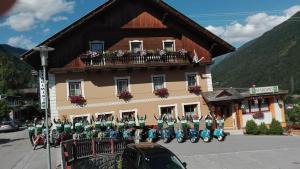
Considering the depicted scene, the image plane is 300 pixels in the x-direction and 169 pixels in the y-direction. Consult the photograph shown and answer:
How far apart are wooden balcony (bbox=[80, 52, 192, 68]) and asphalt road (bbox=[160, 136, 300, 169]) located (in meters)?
5.37

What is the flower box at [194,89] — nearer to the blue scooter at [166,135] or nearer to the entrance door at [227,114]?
the entrance door at [227,114]

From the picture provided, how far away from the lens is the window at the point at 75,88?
80.3 ft

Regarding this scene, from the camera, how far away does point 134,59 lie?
992 inches

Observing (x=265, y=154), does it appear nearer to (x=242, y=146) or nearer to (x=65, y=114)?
(x=242, y=146)

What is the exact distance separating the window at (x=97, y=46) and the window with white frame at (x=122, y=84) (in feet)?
7.03

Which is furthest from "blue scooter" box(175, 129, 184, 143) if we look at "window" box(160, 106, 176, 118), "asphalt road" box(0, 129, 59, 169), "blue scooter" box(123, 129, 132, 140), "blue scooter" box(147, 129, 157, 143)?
"asphalt road" box(0, 129, 59, 169)

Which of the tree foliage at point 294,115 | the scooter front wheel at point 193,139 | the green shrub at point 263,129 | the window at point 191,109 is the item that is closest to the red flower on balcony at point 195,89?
the window at point 191,109

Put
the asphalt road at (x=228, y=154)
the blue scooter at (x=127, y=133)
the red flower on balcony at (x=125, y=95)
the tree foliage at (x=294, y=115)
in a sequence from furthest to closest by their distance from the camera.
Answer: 1. the tree foliage at (x=294, y=115)
2. the red flower on balcony at (x=125, y=95)
3. the blue scooter at (x=127, y=133)
4. the asphalt road at (x=228, y=154)

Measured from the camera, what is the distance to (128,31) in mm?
26000

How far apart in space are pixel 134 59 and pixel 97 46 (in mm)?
2476

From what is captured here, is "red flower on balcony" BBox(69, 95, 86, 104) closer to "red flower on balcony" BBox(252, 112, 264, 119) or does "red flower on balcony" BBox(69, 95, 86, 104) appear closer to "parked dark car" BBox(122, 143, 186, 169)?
"parked dark car" BBox(122, 143, 186, 169)

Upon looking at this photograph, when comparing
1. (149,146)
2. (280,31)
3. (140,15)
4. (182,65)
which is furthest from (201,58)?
(280,31)

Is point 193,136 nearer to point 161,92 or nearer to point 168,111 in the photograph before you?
point 168,111

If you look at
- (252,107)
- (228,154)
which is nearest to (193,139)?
(228,154)
